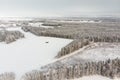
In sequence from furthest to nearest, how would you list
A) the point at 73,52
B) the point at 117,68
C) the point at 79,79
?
the point at 73,52 < the point at 117,68 < the point at 79,79

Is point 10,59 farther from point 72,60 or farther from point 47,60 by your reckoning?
point 72,60

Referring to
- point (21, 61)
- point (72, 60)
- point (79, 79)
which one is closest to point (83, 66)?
point (79, 79)

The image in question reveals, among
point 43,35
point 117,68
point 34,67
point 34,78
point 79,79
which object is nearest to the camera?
point 34,78

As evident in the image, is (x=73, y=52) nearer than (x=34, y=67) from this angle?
No

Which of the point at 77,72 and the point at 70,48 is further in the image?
the point at 70,48

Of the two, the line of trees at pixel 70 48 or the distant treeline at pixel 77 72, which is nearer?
the distant treeline at pixel 77 72

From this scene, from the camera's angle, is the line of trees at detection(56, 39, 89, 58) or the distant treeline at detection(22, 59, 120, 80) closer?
the distant treeline at detection(22, 59, 120, 80)

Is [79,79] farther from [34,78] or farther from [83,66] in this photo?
[34,78]
